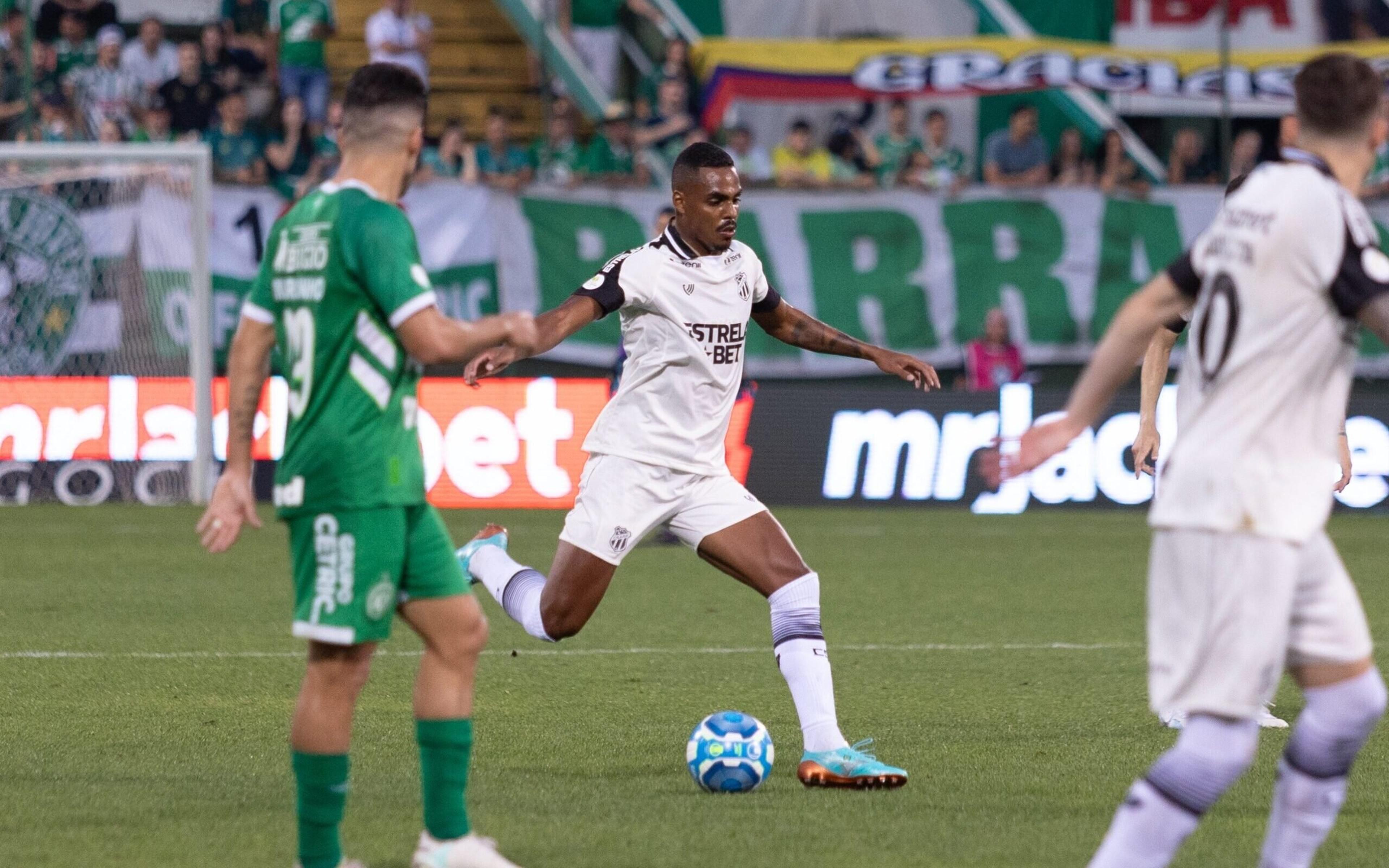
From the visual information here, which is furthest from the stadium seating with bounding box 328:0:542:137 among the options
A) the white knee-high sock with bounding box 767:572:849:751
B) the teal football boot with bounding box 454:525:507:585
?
the white knee-high sock with bounding box 767:572:849:751

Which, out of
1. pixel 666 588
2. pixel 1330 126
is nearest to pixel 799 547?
pixel 666 588

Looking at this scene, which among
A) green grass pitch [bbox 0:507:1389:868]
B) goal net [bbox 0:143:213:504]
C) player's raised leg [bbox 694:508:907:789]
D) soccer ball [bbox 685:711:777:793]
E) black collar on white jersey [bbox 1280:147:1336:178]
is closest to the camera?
black collar on white jersey [bbox 1280:147:1336:178]

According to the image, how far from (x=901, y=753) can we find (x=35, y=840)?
9.35 ft

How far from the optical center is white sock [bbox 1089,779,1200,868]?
416 cm

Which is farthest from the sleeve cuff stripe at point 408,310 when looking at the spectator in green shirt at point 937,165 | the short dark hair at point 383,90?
the spectator in green shirt at point 937,165

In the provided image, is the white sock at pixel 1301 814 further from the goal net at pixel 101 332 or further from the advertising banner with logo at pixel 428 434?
the goal net at pixel 101 332

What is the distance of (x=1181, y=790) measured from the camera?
13.6ft

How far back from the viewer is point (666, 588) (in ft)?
40.3

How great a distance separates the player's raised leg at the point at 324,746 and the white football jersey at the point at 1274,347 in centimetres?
189

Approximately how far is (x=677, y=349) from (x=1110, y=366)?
262cm

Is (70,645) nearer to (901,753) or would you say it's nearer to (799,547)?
(901,753)

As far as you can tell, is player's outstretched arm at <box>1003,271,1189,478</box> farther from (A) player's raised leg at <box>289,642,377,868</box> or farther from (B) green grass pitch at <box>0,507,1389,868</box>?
(A) player's raised leg at <box>289,642,377,868</box>

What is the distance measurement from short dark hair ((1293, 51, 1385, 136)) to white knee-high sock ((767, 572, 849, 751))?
2.57 metres

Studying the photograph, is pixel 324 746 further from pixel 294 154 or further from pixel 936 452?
pixel 294 154
